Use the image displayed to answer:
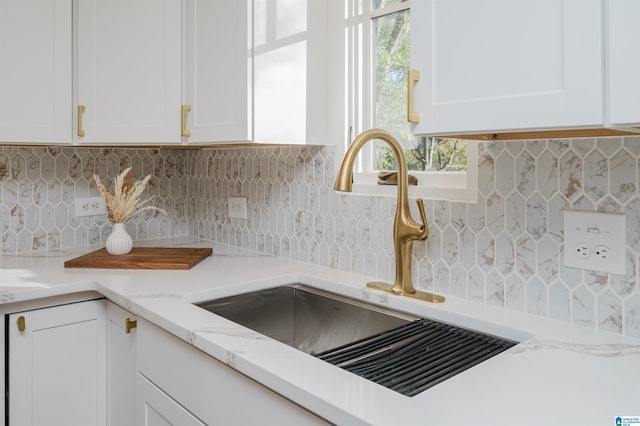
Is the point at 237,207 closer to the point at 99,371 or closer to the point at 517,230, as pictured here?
the point at 99,371

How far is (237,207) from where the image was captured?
2.15 m

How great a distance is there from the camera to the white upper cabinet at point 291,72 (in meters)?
1.54

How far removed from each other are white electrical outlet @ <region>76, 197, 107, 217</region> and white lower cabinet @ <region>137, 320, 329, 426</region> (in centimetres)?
108

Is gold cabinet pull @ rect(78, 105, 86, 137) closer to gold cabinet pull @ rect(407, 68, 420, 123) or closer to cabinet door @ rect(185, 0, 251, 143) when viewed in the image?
cabinet door @ rect(185, 0, 251, 143)

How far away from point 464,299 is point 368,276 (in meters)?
0.35

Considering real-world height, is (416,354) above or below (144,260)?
below

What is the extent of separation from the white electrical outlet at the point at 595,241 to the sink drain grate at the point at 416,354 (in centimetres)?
25

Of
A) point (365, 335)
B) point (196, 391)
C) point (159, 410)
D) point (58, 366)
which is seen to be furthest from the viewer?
point (58, 366)

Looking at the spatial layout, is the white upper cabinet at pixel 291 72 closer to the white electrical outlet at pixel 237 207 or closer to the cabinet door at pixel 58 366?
the white electrical outlet at pixel 237 207

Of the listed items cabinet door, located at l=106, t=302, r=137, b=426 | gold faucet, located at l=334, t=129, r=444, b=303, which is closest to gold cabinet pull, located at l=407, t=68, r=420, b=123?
gold faucet, located at l=334, t=129, r=444, b=303

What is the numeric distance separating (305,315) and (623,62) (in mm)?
1134

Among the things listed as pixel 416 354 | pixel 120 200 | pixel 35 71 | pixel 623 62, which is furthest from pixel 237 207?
pixel 623 62

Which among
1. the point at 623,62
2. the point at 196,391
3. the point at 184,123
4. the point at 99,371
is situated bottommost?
the point at 99,371

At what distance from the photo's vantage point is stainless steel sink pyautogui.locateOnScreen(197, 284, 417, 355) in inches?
55.2
